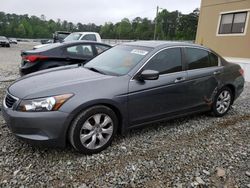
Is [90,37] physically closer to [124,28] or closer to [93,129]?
[93,129]

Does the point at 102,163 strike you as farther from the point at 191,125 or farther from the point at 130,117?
the point at 191,125

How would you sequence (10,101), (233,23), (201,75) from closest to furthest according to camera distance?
(10,101)
(201,75)
(233,23)

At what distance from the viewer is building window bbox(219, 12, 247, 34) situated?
1333 centimetres

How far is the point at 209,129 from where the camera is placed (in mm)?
4023

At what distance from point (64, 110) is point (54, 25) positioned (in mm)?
95150

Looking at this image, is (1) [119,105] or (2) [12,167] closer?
(2) [12,167]

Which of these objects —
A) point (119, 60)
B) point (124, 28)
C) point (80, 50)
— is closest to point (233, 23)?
point (80, 50)

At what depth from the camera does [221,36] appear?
1456 cm

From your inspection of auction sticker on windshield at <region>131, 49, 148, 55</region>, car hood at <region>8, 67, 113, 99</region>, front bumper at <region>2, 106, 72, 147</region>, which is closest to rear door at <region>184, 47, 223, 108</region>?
auction sticker on windshield at <region>131, 49, 148, 55</region>

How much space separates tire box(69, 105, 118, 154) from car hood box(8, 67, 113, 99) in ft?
1.36

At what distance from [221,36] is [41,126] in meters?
14.5

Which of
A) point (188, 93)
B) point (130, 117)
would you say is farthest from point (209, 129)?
point (130, 117)

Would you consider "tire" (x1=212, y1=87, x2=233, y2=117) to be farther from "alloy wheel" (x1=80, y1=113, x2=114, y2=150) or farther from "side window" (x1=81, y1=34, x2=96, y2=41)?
"side window" (x1=81, y1=34, x2=96, y2=41)

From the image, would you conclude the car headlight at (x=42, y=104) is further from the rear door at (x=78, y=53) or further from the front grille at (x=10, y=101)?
the rear door at (x=78, y=53)
